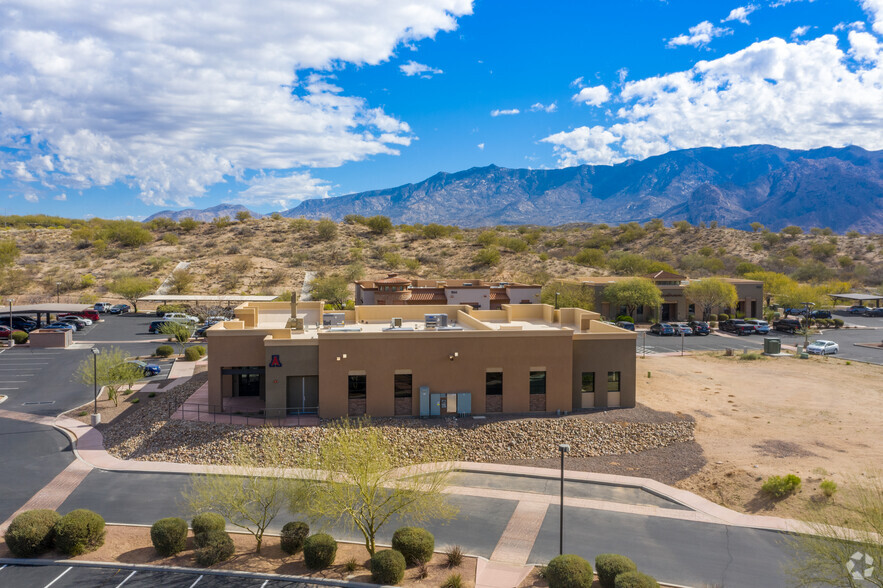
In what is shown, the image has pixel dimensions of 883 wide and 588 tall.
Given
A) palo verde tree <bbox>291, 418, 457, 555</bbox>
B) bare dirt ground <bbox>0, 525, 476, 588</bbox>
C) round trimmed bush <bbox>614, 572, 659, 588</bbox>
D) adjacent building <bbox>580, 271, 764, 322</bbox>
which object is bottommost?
bare dirt ground <bbox>0, 525, 476, 588</bbox>

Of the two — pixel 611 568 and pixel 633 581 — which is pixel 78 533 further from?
pixel 633 581

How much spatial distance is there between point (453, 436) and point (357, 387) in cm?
563

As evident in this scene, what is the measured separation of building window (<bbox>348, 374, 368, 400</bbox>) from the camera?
95.8ft

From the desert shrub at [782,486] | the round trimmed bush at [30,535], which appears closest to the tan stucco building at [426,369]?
the desert shrub at [782,486]

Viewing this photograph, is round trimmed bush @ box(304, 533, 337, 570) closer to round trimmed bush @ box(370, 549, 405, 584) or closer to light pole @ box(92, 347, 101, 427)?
round trimmed bush @ box(370, 549, 405, 584)

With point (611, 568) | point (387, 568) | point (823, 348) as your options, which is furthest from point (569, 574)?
point (823, 348)

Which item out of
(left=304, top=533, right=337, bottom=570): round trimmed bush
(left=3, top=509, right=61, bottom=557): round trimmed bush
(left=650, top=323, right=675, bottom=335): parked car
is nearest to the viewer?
(left=304, top=533, right=337, bottom=570): round trimmed bush

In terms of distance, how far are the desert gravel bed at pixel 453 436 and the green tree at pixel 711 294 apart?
4242 centimetres

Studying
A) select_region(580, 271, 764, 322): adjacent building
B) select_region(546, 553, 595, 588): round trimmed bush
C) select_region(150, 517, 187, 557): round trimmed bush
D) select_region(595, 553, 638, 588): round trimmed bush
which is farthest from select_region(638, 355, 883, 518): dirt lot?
select_region(580, 271, 764, 322): adjacent building

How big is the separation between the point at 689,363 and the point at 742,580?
32.1 m

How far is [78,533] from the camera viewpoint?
17703 millimetres

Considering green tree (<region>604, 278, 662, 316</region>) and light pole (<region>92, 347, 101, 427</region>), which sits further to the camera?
green tree (<region>604, 278, 662, 316</region>)

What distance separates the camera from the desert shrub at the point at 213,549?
17.2 meters

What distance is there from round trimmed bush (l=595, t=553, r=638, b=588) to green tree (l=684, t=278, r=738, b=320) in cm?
5838
